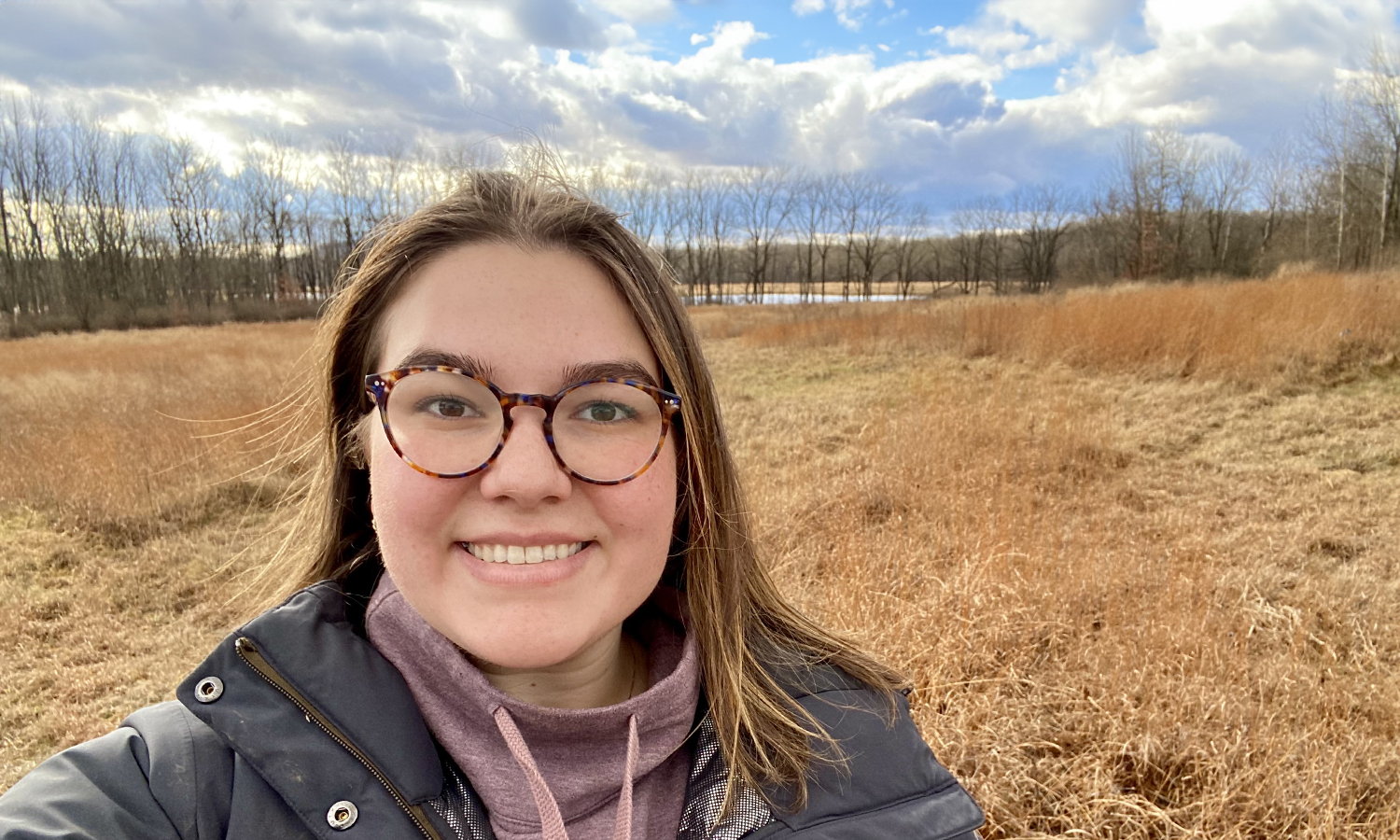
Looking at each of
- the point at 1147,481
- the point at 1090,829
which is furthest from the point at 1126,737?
the point at 1147,481

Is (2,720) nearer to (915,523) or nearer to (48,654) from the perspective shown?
(48,654)

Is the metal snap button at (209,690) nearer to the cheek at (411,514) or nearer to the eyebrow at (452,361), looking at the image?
the cheek at (411,514)

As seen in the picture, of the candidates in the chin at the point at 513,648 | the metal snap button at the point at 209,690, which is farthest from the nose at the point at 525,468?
the metal snap button at the point at 209,690

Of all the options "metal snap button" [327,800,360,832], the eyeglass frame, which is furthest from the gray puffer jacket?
the eyeglass frame

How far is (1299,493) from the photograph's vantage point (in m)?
5.92

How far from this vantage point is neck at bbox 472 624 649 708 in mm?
1133

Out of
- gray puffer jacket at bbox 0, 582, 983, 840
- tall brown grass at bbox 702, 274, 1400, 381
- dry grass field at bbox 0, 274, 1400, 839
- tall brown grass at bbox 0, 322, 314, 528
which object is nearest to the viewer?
gray puffer jacket at bbox 0, 582, 983, 840

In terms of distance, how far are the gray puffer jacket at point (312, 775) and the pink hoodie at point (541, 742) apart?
0.04 metres

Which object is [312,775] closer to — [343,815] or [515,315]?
[343,815]

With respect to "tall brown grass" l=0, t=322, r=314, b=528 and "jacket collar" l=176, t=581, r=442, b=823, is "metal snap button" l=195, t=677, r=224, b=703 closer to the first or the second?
"jacket collar" l=176, t=581, r=442, b=823

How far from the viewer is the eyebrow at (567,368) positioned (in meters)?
1.00

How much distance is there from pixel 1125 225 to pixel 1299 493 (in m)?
42.5

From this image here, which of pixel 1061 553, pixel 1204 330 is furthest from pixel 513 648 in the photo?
pixel 1204 330

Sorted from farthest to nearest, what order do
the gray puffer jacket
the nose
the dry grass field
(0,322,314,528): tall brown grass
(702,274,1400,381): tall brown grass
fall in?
(702,274,1400,381): tall brown grass, (0,322,314,528): tall brown grass, the dry grass field, the nose, the gray puffer jacket
